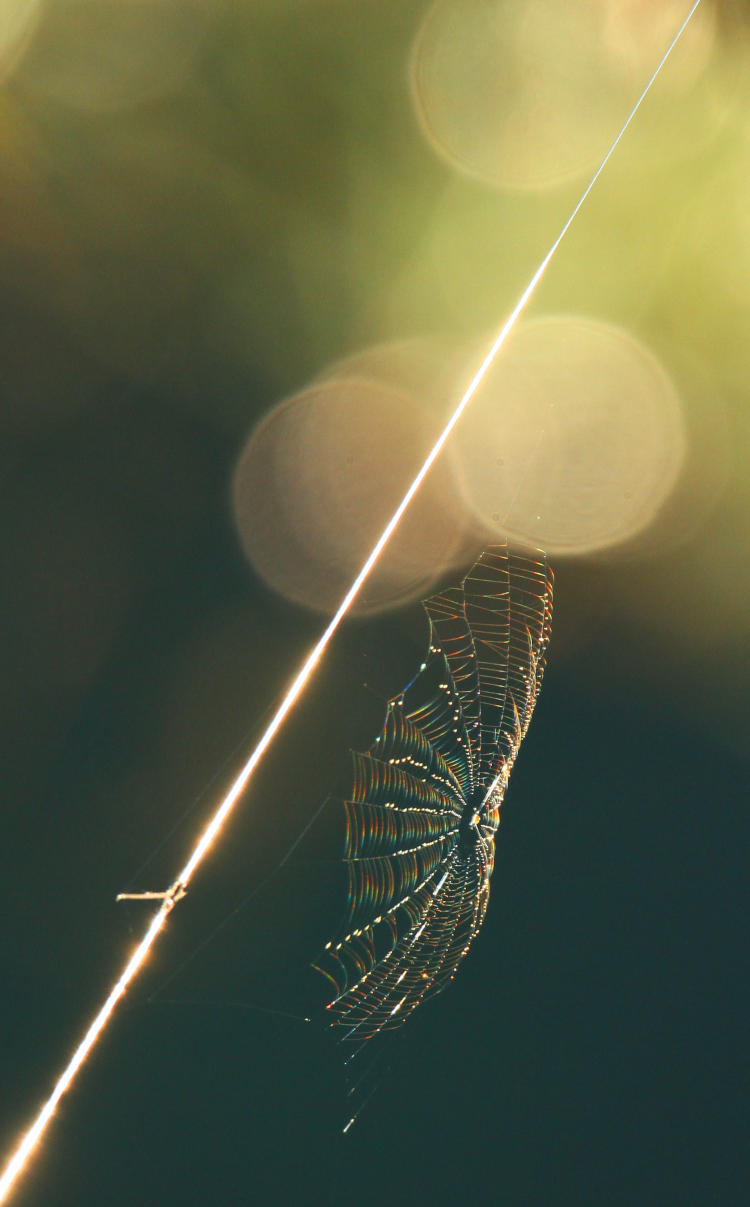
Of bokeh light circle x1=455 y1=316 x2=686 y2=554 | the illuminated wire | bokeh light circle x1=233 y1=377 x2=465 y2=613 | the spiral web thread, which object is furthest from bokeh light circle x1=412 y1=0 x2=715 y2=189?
the spiral web thread

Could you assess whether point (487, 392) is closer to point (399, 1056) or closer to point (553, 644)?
point (553, 644)

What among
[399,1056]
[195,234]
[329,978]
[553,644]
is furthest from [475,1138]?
[195,234]

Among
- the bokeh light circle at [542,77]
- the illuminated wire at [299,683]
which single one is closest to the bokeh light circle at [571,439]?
the illuminated wire at [299,683]

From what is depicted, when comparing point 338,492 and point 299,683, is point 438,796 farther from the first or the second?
point 338,492

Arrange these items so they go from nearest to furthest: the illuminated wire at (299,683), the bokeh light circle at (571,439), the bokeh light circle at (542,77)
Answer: the illuminated wire at (299,683)
the bokeh light circle at (542,77)
the bokeh light circle at (571,439)

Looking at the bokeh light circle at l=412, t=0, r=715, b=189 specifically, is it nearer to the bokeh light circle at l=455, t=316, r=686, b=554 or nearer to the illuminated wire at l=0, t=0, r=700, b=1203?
the illuminated wire at l=0, t=0, r=700, b=1203

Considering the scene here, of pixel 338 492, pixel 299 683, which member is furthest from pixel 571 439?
pixel 299 683

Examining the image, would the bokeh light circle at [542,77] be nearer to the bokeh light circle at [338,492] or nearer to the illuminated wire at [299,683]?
the illuminated wire at [299,683]
